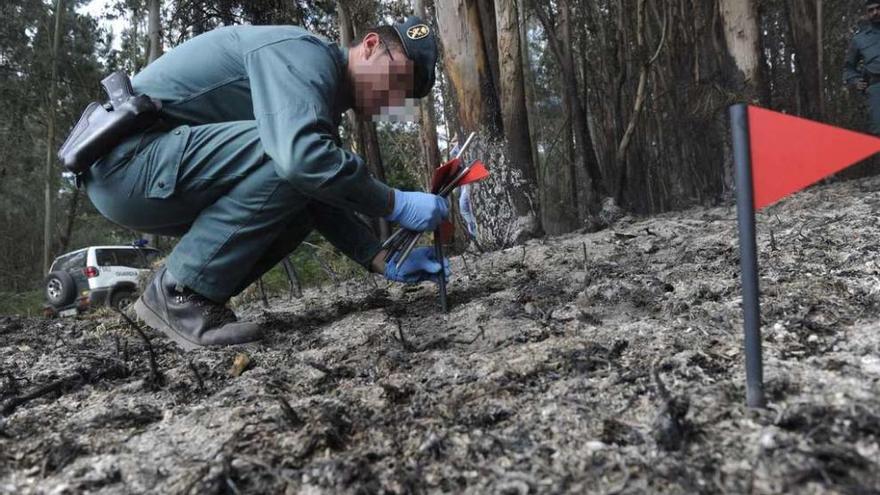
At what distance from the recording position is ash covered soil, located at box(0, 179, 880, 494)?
29.2 inches

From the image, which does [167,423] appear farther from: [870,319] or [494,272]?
[494,272]

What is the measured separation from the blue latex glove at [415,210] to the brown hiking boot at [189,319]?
0.56 meters

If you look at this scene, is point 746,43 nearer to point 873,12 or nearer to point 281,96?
point 873,12

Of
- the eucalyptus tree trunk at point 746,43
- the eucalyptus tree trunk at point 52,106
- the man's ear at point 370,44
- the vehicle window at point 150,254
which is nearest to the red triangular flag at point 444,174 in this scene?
the man's ear at point 370,44

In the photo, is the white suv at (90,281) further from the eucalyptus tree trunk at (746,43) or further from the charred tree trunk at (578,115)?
the eucalyptus tree trunk at (746,43)

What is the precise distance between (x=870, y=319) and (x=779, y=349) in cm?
25

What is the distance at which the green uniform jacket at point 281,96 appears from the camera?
155 centimetres

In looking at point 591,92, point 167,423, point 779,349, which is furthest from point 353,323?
point 591,92

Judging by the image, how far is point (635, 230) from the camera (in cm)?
326

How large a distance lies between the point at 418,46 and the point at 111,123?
926 millimetres

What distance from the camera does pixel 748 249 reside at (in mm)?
Result: 826

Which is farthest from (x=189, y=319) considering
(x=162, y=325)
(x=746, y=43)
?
(x=746, y=43)

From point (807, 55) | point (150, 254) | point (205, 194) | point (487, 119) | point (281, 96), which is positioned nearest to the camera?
point (281, 96)

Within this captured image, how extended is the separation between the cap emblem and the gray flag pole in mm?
1228
